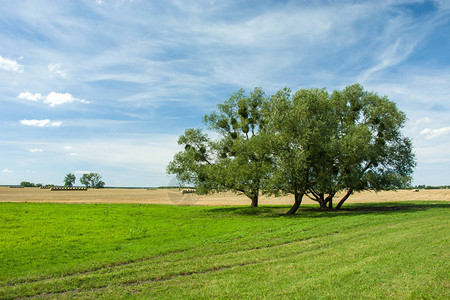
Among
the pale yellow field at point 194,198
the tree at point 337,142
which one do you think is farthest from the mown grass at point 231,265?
Answer: the pale yellow field at point 194,198

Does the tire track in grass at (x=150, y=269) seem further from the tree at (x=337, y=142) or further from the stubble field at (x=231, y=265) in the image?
the tree at (x=337, y=142)

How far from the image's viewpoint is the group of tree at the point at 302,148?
33031mm

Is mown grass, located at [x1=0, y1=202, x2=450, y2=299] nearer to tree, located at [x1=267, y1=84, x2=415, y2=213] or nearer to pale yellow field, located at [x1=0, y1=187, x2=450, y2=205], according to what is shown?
tree, located at [x1=267, y1=84, x2=415, y2=213]

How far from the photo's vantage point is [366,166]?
133 ft

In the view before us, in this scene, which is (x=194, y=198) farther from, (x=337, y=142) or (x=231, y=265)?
(x=231, y=265)

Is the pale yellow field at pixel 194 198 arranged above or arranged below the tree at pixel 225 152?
below

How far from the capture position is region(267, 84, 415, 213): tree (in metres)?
32.8

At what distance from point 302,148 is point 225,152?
568 inches

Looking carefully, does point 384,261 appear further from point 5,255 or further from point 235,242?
point 5,255

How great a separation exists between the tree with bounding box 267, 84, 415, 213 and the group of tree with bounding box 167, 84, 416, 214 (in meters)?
0.11

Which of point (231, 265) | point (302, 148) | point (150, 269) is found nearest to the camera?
point (150, 269)

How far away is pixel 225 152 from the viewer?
4484 cm

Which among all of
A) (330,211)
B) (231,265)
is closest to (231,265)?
(231,265)

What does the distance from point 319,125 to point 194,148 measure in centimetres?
2005
